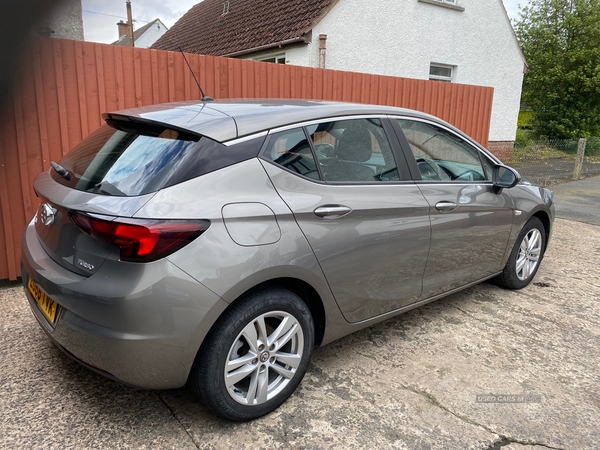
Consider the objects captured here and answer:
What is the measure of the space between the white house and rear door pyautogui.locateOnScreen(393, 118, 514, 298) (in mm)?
6760

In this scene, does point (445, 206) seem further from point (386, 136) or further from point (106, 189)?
point (106, 189)

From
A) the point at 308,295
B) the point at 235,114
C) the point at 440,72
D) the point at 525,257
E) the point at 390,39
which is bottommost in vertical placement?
the point at 525,257

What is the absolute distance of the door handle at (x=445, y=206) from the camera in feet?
10.5

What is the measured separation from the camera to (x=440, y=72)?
40.5 feet

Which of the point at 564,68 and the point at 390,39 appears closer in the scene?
the point at 390,39

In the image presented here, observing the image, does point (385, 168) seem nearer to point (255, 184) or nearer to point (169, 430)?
point (255, 184)

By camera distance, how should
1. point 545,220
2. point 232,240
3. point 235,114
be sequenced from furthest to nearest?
point 545,220 → point 235,114 → point 232,240

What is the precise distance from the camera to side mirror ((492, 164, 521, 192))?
3717mm

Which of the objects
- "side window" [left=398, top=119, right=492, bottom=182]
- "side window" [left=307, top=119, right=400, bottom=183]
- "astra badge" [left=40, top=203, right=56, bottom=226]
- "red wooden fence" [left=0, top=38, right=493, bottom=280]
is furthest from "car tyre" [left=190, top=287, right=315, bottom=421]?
"red wooden fence" [left=0, top=38, right=493, bottom=280]

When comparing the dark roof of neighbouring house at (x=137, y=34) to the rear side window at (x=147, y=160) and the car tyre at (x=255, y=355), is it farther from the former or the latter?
the car tyre at (x=255, y=355)

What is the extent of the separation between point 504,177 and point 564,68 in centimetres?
1687

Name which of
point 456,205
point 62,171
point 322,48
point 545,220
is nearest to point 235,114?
point 62,171

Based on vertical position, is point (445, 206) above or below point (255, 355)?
above

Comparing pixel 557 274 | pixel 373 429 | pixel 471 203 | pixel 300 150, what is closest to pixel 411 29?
pixel 557 274
